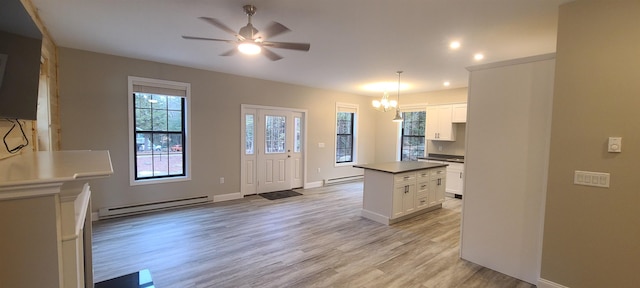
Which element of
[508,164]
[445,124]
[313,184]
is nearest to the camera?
[508,164]

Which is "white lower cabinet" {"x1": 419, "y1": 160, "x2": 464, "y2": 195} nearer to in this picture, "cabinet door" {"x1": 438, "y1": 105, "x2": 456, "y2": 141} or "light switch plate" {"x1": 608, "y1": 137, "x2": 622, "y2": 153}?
"cabinet door" {"x1": 438, "y1": 105, "x2": 456, "y2": 141}

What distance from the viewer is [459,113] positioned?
6.14 metres

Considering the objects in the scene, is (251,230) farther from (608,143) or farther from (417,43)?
(608,143)

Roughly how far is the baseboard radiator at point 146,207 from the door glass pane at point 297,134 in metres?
2.32

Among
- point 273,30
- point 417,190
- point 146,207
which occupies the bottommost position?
point 146,207

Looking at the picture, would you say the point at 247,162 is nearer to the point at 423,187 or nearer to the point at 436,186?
the point at 423,187

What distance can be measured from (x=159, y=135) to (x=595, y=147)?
5.56m

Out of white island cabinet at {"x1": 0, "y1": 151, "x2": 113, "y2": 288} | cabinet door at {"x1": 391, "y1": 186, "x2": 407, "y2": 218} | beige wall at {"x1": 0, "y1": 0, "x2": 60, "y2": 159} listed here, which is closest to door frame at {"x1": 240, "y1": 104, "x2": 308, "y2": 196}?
beige wall at {"x1": 0, "y1": 0, "x2": 60, "y2": 159}

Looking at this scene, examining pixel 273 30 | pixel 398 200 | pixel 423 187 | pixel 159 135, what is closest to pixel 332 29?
pixel 273 30

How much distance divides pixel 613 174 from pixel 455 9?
180 centimetres

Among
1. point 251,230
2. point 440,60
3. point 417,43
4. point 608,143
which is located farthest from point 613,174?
A: point 251,230

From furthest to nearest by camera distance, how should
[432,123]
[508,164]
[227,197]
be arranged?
[432,123]
[227,197]
[508,164]

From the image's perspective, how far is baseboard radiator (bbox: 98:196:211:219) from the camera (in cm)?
427

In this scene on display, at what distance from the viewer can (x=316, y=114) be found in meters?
6.89
